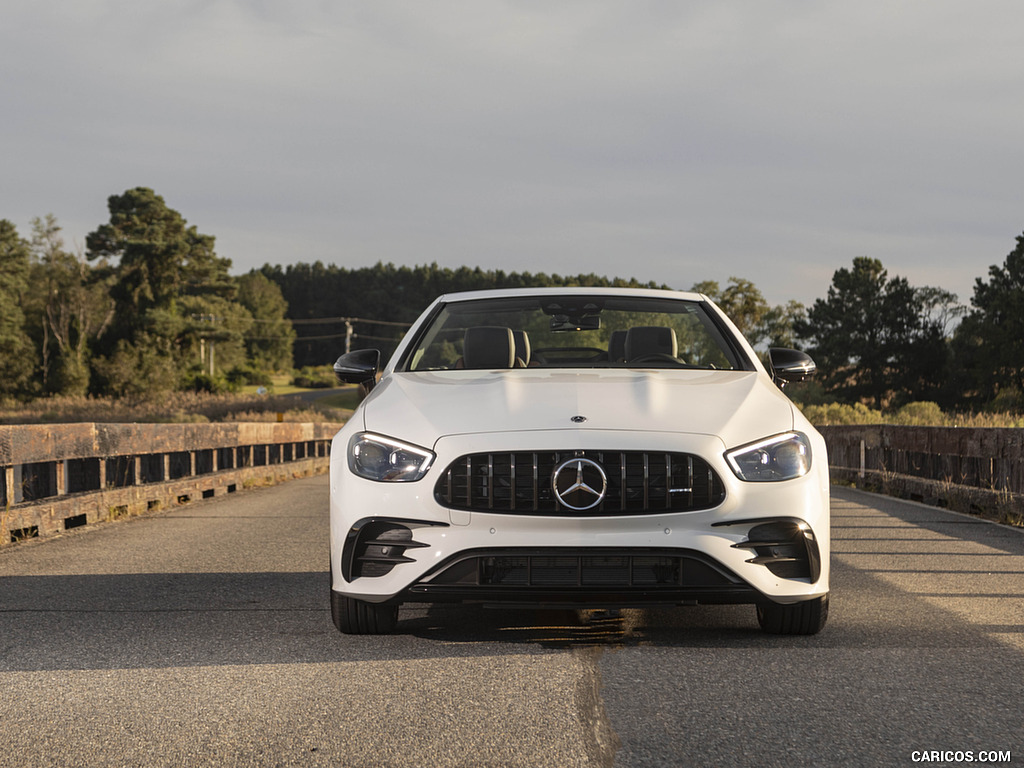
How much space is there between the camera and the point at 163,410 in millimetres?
58969

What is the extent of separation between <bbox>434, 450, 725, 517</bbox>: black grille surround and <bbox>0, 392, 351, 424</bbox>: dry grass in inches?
1894

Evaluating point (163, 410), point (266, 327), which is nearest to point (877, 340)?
point (163, 410)

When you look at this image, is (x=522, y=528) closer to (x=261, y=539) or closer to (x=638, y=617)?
(x=638, y=617)

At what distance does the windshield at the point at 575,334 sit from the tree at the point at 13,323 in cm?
8014

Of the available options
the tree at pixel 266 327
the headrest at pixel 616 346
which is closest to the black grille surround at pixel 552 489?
the headrest at pixel 616 346

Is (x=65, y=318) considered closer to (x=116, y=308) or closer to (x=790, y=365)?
(x=116, y=308)

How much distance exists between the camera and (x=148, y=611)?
18.6 feet

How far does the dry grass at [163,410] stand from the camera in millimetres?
56312

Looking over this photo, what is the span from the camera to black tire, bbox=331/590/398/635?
4836 mm

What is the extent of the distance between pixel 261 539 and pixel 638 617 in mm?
4116

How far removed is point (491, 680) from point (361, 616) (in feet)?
2.94

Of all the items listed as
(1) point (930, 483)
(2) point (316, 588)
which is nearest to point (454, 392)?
(2) point (316, 588)

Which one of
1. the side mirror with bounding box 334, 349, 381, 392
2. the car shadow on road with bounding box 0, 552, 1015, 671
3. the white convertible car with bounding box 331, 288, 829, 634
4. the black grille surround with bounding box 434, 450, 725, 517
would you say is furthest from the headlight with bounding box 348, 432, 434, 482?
the side mirror with bounding box 334, 349, 381, 392

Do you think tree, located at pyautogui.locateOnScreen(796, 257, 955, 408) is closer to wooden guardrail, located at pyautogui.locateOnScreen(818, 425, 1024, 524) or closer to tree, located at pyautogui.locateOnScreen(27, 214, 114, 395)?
tree, located at pyautogui.locateOnScreen(27, 214, 114, 395)
